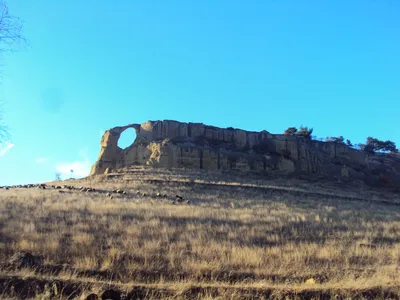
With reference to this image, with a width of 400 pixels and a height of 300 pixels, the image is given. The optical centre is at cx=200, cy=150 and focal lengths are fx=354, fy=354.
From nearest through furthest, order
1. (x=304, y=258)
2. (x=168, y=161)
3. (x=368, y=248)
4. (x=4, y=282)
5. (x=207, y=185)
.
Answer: (x=4, y=282) → (x=304, y=258) → (x=368, y=248) → (x=207, y=185) → (x=168, y=161)

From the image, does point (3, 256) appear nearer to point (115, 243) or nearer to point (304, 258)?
point (115, 243)

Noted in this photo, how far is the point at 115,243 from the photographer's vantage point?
8.64 m

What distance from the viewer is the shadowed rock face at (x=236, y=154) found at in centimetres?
5275

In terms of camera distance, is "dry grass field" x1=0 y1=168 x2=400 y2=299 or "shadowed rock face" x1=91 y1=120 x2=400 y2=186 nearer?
"dry grass field" x1=0 y1=168 x2=400 y2=299

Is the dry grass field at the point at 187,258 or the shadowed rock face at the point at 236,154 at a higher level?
the shadowed rock face at the point at 236,154

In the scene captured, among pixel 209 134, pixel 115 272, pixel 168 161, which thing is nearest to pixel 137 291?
pixel 115 272

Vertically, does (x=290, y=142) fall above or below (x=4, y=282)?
above

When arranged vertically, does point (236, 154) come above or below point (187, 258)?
above

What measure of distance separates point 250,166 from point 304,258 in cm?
4699

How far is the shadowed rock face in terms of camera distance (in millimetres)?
52750

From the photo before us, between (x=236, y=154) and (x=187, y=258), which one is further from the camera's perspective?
(x=236, y=154)

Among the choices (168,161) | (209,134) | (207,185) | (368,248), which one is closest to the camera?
(368,248)

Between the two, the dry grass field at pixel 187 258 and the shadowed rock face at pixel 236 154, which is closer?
the dry grass field at pixel 187 258

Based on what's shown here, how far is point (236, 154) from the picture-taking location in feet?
188
